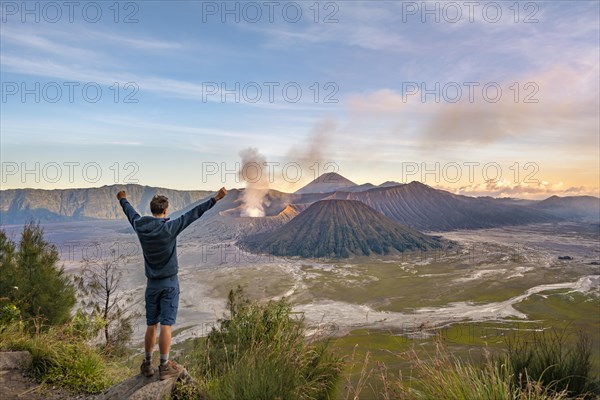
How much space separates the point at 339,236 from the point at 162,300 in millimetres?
137196

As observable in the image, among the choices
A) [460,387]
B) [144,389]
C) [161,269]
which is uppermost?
[161,269]

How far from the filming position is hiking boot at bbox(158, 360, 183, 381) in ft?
15.2

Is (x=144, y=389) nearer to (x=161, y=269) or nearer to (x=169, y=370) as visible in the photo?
(x=169, y=370)

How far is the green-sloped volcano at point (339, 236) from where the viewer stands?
13238 cm

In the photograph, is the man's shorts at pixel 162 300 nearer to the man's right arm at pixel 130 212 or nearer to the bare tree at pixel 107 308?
the man's right arm at pixel 130 212

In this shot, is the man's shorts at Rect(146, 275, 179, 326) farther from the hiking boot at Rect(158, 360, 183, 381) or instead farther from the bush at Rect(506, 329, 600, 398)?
the bush at Rect(506, 329, 600, 398)

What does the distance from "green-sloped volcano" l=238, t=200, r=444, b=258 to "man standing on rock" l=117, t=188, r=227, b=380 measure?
406ft

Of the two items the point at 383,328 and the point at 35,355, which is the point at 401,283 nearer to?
the point at 383,328

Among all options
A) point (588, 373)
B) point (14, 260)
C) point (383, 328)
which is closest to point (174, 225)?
point (588, 373)

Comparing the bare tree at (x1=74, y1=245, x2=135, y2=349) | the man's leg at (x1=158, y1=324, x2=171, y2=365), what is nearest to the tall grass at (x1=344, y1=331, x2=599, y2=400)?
the man's leg at (x1=158, y1=324, x2=171, y2=365)

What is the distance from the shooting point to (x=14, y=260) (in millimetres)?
22141

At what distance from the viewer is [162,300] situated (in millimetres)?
4906

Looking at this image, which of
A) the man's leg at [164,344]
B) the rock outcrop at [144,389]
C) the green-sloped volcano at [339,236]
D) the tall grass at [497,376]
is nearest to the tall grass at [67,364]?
the rock outcrop at [144,389]

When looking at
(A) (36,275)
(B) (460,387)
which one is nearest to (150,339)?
(B) (460,387)
